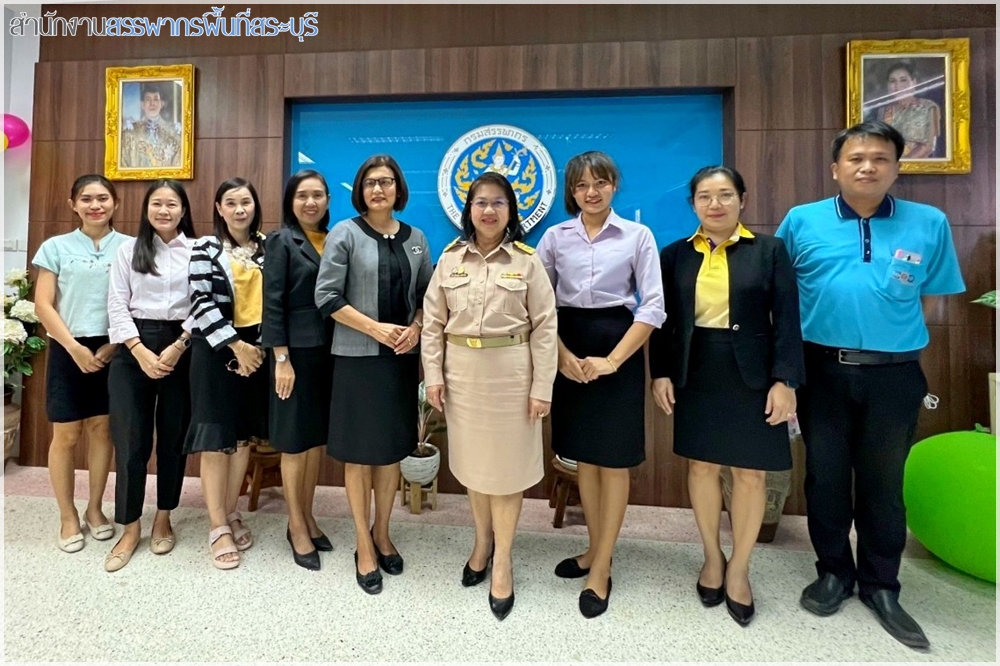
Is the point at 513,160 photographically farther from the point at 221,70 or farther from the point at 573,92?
the point at 221,70

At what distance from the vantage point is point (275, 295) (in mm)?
1844

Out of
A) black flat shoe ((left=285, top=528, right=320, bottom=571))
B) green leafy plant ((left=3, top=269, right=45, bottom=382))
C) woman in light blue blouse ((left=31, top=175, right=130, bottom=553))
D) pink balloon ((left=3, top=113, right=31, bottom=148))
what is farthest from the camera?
pink balloon ((left=3, top=113, right=31, bottom=148))

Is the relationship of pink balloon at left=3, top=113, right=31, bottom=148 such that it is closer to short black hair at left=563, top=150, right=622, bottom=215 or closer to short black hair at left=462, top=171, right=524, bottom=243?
short black hair at left=462, top=171, right=524, bottom=243

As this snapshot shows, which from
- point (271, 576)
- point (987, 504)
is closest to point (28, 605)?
point (271, 576)

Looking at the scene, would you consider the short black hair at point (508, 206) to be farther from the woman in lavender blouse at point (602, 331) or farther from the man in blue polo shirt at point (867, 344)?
the man in blue polo shirt at point (867, 344)

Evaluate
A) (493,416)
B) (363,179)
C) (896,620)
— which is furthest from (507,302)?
(896,620)

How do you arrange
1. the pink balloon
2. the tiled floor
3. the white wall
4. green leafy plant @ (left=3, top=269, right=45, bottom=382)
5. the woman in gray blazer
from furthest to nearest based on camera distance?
the white wall, the pink balloon, green leafy plant @ (left=3, top=269, right=45, bottom=382), the woman in gray blazer, the tiled floor

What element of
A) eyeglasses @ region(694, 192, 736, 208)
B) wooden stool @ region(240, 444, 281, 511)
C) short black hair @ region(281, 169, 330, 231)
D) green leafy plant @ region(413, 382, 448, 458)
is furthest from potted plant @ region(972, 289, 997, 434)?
wooden stool @ region(240, 444, 281, 511)

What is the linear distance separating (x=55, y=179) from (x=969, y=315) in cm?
570

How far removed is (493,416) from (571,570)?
846mm

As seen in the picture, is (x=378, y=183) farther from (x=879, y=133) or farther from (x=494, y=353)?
(x=879, y=133)

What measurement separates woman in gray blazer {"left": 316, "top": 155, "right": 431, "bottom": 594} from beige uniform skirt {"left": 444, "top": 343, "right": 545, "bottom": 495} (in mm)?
244

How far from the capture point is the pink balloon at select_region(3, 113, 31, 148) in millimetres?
3062

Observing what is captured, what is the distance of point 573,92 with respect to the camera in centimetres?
282
